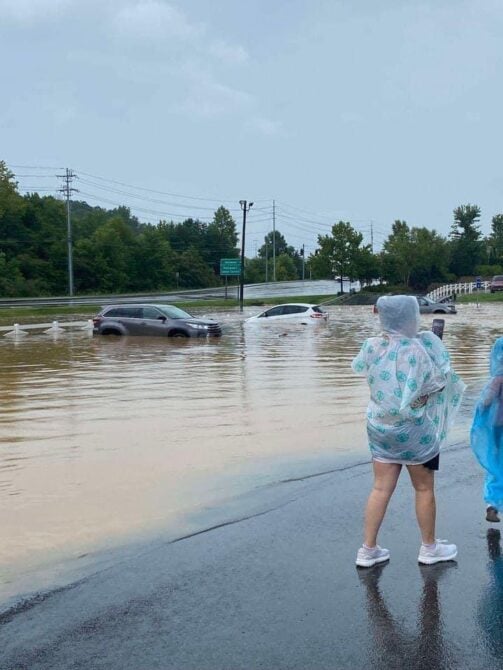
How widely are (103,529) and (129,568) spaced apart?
101 centimetres

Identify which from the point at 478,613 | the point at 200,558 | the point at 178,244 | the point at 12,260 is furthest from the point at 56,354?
the point at 178,244

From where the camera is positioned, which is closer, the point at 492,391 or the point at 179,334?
the point at 492,391

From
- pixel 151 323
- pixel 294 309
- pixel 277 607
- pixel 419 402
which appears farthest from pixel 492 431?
pixel 294 309

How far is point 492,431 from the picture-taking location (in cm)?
584

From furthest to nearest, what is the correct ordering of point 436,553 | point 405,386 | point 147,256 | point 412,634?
point 147,256 → point 436,553 → point 405,386 → point 412,634

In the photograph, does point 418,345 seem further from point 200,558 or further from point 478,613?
point 200,558

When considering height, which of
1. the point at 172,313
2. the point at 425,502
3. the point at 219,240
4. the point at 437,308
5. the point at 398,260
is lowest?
the point at 425,502

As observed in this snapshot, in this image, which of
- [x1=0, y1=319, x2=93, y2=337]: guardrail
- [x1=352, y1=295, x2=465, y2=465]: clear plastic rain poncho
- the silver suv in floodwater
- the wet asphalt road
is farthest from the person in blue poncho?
[x1=0, y1=319, x2=93, y2=337]: guardrail

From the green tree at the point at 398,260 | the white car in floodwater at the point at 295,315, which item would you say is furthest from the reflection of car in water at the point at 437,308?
the green tree at the point at 398,260

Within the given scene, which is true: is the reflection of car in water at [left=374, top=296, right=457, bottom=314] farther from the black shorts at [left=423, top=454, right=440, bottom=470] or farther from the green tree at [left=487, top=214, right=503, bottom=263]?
the green tree at [left=487, top=214, right=503, bottom=263]

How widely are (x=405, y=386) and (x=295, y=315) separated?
31.2m

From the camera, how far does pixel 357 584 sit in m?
4.74

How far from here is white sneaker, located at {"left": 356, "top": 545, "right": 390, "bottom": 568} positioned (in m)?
5.00

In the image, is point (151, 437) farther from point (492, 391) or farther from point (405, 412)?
point (405, 412)
